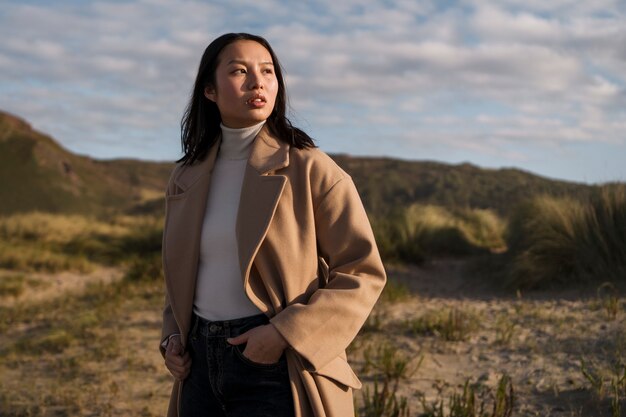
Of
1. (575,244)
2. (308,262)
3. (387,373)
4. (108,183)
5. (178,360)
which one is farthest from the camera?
(108,183)

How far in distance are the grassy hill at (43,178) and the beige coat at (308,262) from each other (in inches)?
731

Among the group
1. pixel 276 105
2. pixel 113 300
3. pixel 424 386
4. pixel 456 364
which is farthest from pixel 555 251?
pixel 276 105

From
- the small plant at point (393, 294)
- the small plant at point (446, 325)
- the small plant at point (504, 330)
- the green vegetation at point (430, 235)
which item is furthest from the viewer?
the green vegetation at point (430, 235)

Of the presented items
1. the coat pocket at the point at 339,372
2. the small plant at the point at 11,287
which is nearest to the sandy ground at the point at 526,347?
the coat pocket at the point at 339,372

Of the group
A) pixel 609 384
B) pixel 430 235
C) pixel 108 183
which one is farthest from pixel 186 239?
pixel 108 183

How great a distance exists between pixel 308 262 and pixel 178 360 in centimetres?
46

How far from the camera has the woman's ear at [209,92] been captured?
1976 millimetres

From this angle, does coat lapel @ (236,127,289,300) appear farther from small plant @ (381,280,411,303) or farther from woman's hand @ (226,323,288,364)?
small plant @ (381,280,411,303)

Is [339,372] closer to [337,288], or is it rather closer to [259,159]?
[337,288]

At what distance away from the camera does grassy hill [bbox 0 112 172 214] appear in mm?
20469

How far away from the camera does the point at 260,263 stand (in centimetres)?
173

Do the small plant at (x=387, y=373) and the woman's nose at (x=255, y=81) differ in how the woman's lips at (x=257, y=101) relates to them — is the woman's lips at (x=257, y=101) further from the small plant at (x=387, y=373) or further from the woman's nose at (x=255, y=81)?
the small plant at (x=387, y=373)

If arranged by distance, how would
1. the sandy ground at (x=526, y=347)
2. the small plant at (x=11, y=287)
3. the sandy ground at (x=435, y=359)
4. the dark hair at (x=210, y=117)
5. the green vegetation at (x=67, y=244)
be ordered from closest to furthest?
the dark hair at (x=210, y=117), the sandy ground at (x=526, y=347), the sandy ground at (x=435, y=359), the small plant at (x=11, y=287), the green vegetation at (x=67, y=244)

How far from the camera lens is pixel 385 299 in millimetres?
6777
